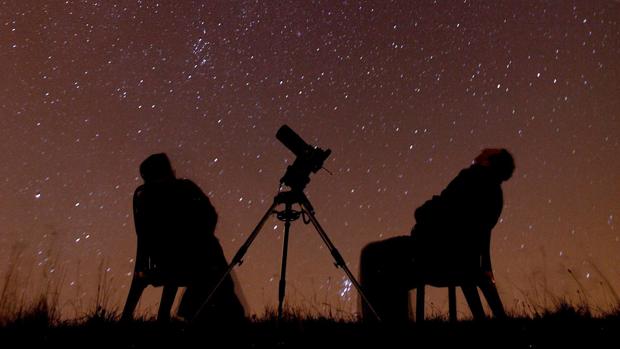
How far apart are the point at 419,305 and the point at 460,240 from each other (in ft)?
1.53

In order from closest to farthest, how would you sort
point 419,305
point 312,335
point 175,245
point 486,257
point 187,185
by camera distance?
point 312,335 < point 419,305 < point 486,257 < point 175,245 < point 187,185

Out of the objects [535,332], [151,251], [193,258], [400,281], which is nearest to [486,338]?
[535,332]

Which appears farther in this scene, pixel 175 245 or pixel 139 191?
pixel 139 191

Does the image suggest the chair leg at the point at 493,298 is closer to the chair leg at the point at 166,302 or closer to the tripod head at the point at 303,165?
the tripod head at the point at 303,165

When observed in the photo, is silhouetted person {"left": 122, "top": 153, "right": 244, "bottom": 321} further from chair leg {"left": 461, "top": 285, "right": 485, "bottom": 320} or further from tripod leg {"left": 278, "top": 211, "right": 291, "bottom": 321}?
chair leg {"left": 461, "top": 285, "right": 485, "bottom": 320}

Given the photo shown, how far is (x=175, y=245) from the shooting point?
3.53m

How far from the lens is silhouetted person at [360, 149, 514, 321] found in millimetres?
3355

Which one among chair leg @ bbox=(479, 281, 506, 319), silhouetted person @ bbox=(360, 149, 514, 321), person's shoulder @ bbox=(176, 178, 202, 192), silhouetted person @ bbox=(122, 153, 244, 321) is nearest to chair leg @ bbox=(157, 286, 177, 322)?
silhouetted person @ bbox=(122, 153, 244, 321)

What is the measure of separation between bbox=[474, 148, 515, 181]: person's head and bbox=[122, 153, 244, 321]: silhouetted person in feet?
6.23

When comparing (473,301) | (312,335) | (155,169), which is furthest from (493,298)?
(155,169)

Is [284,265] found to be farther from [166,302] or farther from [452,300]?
[452,300]

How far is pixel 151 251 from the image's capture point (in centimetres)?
351

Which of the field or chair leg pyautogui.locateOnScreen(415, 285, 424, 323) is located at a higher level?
chair leg pyautogui.locateOnScreen(415, 285, 424, 323)

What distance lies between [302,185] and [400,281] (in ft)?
3.01
